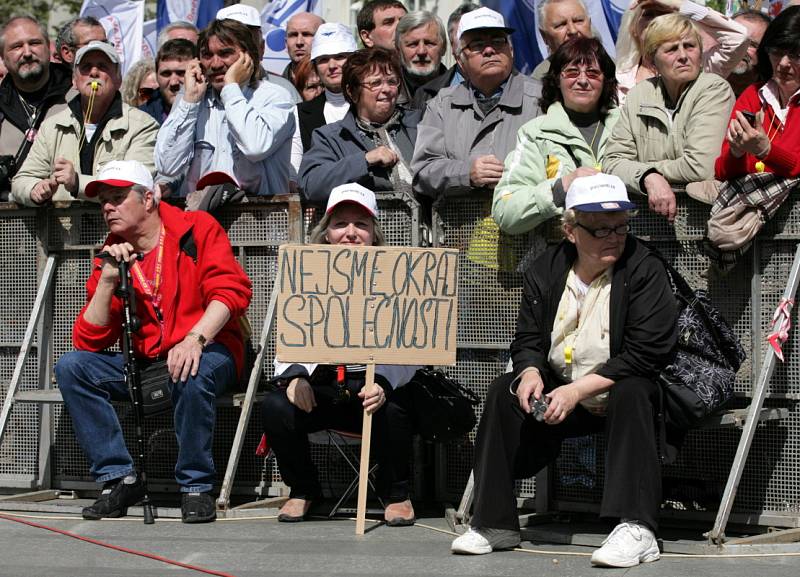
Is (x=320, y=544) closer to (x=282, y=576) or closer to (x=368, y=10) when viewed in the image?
(x=282, y=576)

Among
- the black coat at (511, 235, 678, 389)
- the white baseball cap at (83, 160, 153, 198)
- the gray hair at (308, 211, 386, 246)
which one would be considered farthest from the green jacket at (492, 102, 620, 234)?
the white baseball cap at (83, 160, 153, 198)

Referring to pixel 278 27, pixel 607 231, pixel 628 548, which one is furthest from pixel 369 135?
pixel 278 27

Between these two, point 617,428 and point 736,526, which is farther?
point 736,526

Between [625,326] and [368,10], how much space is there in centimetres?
486

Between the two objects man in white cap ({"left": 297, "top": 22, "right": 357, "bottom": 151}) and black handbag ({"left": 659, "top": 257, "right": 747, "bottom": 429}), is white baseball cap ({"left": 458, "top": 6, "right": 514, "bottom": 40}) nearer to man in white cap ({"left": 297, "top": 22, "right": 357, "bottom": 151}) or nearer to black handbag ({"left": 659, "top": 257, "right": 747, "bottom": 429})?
man in white cap ({"left": 297, "top": 22, "right": 357, "bottom": 151})

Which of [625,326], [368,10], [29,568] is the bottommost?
[29,568]

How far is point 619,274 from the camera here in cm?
697

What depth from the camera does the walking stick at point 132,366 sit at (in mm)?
7867

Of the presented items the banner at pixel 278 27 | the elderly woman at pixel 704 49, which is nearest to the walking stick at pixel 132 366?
the elderly woman at pixel 704 49

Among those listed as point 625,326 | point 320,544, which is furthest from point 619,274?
point 320,544

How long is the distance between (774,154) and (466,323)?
6.44ft

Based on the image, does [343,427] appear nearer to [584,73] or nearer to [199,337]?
[199,337]

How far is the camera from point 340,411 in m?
7.80

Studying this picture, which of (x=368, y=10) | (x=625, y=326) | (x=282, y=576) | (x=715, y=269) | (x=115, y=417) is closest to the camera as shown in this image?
(x=282, y=576)
